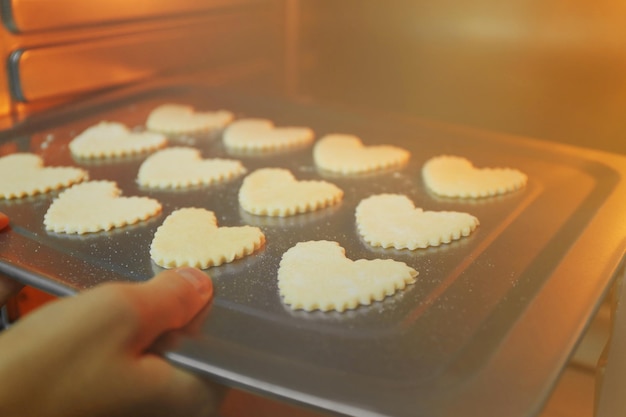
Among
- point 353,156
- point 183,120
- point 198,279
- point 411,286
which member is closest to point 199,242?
point 198,279

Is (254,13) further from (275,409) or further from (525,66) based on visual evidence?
(275,409)

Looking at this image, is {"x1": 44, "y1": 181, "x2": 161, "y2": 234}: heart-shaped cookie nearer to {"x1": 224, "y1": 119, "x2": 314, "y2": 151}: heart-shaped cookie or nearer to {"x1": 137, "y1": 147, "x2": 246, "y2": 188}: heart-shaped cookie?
{"x1": 137, "y1": 147, "x2": 246, "y2": 188}: heart-shaped cookie

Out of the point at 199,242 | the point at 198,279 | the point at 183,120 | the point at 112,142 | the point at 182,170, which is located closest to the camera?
the point at 198,279

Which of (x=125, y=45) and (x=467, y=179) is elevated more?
(x=125, y=45)

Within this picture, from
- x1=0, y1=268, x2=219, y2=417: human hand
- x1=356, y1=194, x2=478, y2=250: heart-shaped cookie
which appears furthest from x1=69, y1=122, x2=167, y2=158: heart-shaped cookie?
x1=0, y1=268, x2=219, y2=417: human hand

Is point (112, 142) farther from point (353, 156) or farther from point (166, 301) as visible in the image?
point (166, 301)

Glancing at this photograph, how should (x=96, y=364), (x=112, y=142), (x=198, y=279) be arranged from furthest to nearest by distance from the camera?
1. (x=112, y=142)
2. (x=198, y=279)
3. (x=96, y=364)
